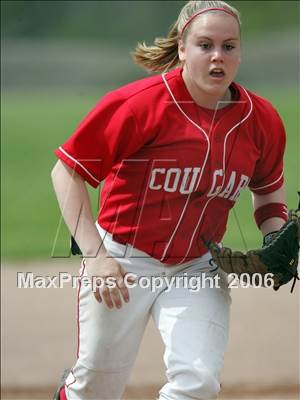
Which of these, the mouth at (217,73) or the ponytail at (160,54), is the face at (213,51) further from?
the ponytail at (160,54)

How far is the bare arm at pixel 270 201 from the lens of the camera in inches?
115

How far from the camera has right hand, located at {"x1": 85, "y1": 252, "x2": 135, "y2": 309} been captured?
8.49 feet

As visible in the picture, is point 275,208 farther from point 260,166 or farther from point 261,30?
point 261,30

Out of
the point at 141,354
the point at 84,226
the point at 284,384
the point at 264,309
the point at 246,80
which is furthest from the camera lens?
the point at 246,80

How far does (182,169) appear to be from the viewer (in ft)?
8.97

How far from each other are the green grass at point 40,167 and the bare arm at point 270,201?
4312 mm

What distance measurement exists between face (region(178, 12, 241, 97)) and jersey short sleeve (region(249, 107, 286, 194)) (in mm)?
217

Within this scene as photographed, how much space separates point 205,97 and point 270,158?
312 mm

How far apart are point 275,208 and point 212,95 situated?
0.46m

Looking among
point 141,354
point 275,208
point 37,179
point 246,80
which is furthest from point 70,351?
point 246,80

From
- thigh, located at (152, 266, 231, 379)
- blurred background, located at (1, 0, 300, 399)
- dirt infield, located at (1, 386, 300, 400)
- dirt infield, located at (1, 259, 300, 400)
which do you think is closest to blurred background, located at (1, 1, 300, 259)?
blurred background, located at (1, 0, 300, 399)

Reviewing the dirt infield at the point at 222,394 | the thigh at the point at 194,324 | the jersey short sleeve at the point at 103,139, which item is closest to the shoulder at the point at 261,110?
the jersey short sleeve at the point at 103,139

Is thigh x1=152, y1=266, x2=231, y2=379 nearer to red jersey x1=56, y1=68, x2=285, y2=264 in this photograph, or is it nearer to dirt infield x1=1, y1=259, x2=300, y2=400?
red jersey x1=56, y1=68, x2=285, y2=264

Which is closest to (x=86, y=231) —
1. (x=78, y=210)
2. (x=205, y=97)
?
(x=78, y=210)
